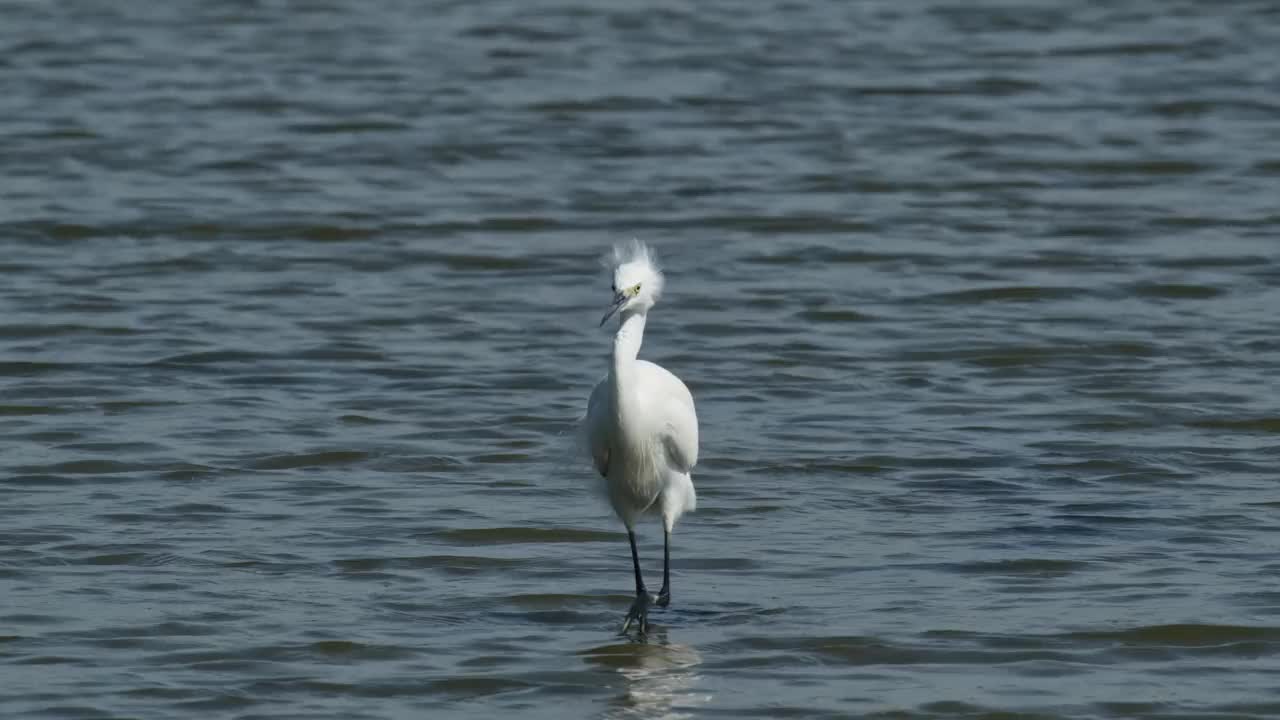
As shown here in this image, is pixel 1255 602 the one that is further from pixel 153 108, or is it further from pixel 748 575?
pixel 153 108

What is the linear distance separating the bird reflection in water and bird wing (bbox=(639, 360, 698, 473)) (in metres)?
0.73

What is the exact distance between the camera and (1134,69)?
21.8m

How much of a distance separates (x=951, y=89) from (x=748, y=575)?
12756mm

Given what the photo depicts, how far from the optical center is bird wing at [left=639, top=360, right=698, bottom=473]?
335 inches

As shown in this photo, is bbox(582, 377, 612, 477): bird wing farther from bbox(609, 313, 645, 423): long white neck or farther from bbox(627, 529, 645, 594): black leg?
bbox(627, 529, 645, 594): black leg

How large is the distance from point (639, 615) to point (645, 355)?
4.80m

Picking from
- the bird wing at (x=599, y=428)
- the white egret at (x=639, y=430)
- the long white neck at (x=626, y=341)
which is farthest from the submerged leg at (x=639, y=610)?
the long white neck at (x=626, y=341)

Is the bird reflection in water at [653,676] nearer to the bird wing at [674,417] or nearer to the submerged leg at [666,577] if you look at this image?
the submerged leg at [666,577]

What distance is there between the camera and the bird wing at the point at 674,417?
8.52 metres

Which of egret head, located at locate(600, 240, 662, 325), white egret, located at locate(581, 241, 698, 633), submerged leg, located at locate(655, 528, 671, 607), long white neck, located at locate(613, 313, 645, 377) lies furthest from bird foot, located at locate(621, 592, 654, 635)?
egret head, located at locate(600, 240, 662, 325)

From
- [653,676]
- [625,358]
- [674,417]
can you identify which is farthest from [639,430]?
[653,676]

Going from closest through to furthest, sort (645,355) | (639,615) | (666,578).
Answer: (639,615) → (666,578) → (645,355)

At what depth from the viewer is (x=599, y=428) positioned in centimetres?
852

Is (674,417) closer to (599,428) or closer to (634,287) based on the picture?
(599,428)
